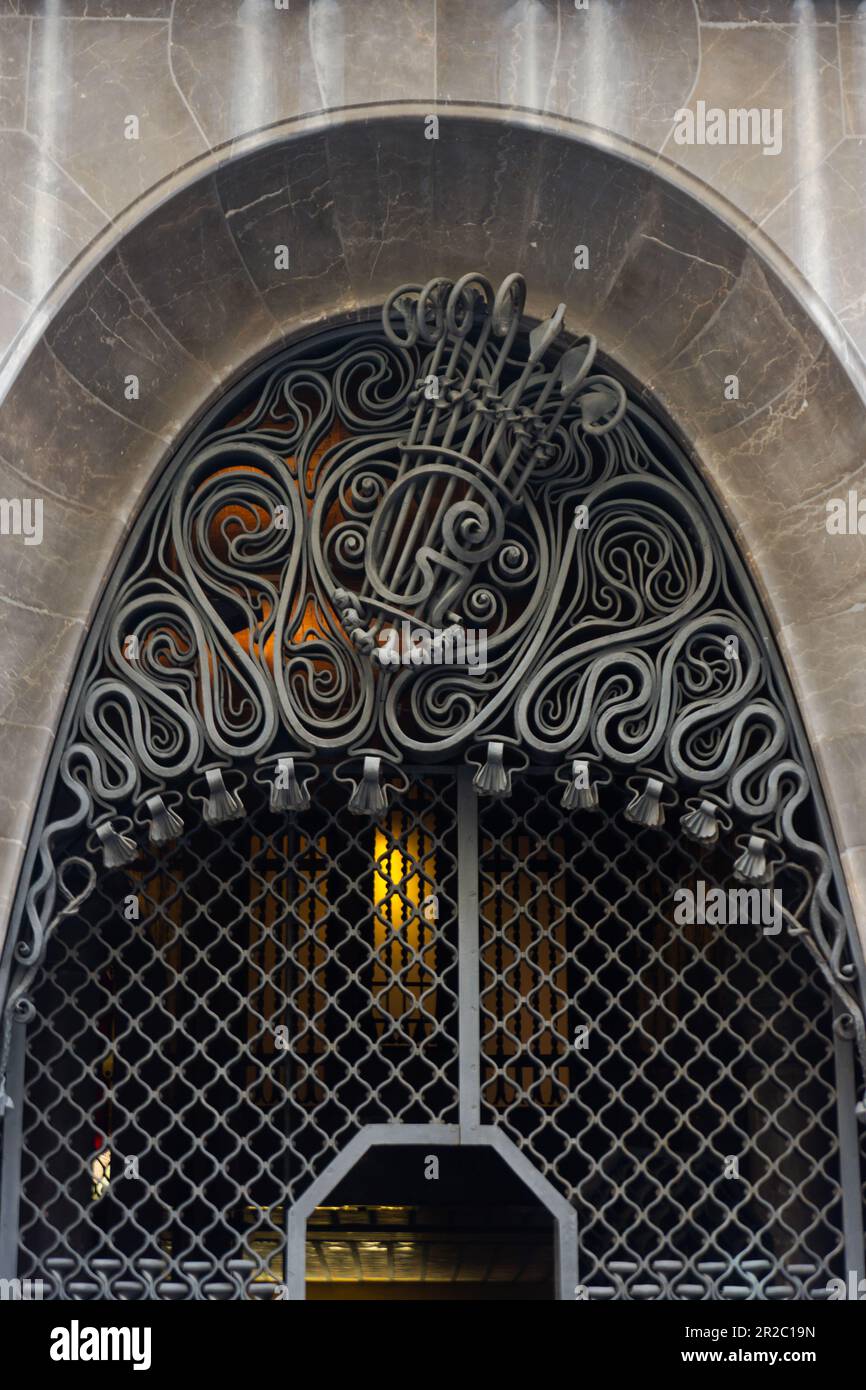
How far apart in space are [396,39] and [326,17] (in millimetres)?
345

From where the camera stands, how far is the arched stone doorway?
7.75 metres

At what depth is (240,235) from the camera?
8148mm

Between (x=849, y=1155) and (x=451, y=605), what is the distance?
10.0ft

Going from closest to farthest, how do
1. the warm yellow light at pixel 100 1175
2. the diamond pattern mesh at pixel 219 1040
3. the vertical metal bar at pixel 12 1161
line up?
the vertical metal bar at pixel 12 1161 < the diamond pattern mesh at pixel 219 1040 < the warm yellow light at pixel 100 1175

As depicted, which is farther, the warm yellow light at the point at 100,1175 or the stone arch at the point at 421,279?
the warm yellow light at the point at 100,1175

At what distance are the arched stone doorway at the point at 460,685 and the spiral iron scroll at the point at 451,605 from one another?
0.02m

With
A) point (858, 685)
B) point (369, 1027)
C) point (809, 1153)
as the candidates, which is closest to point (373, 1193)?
point (369, 1027)

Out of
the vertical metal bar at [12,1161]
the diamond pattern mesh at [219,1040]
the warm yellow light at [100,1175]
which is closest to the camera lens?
the vertical metal bar at [12,1161]

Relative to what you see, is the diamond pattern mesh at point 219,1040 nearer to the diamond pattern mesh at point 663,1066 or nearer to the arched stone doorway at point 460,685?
the arched stone doorway at point 460,685

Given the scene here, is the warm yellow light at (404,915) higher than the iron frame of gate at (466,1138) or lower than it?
higher

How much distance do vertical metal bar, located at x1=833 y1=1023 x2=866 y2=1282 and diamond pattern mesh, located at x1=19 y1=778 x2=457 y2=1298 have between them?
69.2 inches

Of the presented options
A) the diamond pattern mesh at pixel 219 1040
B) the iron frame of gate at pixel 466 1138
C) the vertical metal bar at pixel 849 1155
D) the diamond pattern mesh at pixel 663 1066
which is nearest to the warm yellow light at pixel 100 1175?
the diamond pattern mesh at pixel 219 1040

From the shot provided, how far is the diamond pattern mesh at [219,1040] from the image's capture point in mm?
7730

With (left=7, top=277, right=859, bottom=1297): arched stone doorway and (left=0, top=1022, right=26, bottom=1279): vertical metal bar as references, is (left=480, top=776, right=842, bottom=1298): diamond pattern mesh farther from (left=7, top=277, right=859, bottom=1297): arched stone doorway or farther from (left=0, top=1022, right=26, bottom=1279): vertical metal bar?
(left=0, top=1022, right=26, bottom=1279): vertical metal bar
